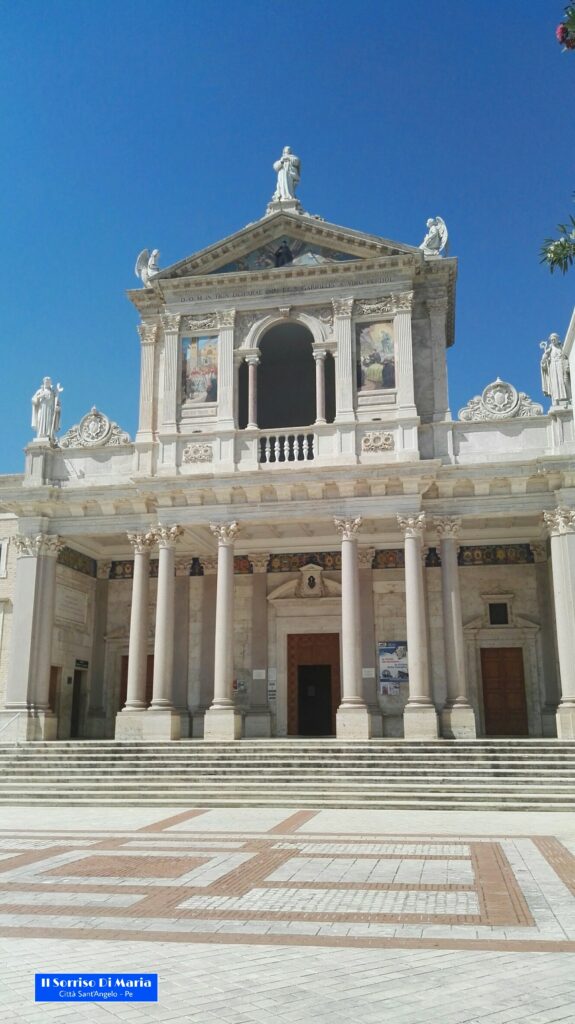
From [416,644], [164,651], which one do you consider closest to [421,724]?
[416,644]

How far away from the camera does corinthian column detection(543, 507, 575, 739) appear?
22.4m

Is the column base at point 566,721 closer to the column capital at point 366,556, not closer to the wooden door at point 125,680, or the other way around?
the column capital at point 366,556

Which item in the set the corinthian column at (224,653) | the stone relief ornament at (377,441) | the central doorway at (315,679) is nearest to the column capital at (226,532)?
the corinthian column at (224,653)

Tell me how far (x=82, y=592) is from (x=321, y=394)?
34.6 ft

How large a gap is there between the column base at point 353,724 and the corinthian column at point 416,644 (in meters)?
1.06

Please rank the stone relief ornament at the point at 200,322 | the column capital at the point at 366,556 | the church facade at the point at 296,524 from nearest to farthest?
the church facade at the point at 296,524 → the stone relief ornament at the point at 200,322 → the column capital at the point at 366,556

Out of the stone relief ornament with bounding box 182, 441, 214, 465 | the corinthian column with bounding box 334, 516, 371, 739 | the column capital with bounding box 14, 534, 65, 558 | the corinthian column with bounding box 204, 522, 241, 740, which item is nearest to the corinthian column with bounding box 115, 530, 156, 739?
the corinthian column with bounding box 204, 522, 241, 740

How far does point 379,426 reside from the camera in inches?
966

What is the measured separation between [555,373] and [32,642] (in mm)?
16822

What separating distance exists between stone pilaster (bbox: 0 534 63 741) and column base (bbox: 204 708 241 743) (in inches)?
204

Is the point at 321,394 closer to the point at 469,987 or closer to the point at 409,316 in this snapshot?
the point at 409,316

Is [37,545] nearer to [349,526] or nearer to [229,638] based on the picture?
[229,638]

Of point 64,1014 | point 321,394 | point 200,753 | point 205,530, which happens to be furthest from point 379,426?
point 64,1014

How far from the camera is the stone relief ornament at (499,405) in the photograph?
80.3ft
